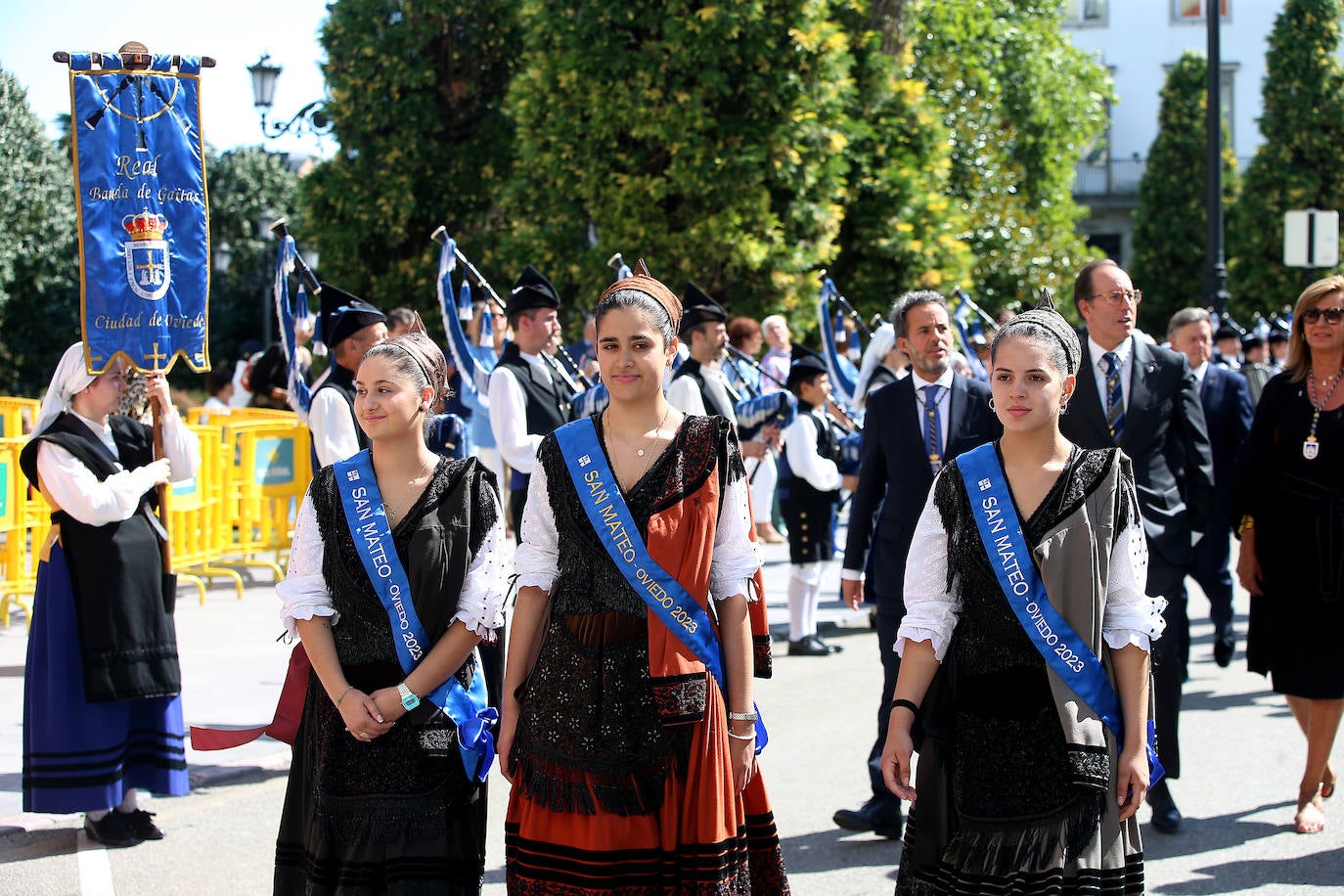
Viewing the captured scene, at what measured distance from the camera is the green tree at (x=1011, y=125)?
2614 cm

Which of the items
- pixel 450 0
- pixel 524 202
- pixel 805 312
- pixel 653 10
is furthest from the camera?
pixel 450 0

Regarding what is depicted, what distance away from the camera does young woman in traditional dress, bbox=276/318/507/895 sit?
3.99 m

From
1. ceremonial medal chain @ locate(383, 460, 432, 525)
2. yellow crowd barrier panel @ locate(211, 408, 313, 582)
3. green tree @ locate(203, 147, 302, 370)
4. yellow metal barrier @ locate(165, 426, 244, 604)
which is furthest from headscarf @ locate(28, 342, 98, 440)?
green tree @ locate(203, 147, 302, 370)

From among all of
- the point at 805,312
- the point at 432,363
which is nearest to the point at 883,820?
the point at 432,363

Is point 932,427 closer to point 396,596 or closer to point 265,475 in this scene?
point 396,596

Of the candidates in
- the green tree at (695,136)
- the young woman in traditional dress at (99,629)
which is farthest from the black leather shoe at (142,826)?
the green tree at (695,136)

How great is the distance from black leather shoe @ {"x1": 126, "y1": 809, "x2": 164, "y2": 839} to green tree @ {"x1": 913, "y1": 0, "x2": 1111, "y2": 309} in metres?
20.1

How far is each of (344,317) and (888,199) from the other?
42.9 feet

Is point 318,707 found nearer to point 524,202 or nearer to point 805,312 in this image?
point 805,312

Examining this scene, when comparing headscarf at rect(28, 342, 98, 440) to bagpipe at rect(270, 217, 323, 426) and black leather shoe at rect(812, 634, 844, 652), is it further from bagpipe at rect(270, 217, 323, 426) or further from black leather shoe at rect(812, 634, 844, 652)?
black leather shoe at rect(812, 634, 844, 652)

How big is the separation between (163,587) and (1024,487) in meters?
3.74

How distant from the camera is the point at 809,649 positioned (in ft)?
32.2

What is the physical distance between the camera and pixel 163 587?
601cm

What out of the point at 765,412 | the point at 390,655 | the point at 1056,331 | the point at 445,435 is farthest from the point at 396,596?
the point at 765,412
